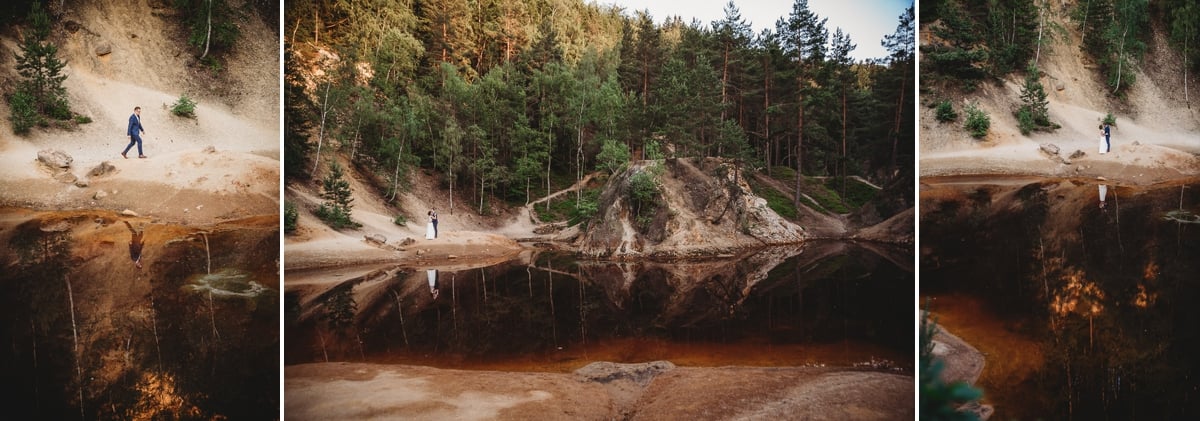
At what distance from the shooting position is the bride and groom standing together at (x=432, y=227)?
5.10 m

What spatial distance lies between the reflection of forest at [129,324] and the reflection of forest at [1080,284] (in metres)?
6.04

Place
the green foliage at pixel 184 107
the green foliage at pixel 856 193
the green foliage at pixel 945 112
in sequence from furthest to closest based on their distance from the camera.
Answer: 1. the green foliage at pixel 856 193
2. the green foliage at pixel 945 112
3. the green foliage at pixel 184 107

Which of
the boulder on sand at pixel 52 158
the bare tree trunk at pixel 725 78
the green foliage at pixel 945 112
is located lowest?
the boulder on sand at pixel 52 158

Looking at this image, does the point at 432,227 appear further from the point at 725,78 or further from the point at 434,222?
the point at 725,78

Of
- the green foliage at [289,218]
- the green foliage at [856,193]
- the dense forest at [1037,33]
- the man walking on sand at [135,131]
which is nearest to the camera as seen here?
the man walking on sand at [135,131]

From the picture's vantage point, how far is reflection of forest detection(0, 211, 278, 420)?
4.23 meters

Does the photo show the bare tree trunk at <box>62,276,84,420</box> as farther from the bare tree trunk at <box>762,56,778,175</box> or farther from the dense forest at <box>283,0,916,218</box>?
the bare tree trunk at <box>762,56,778,175</box>

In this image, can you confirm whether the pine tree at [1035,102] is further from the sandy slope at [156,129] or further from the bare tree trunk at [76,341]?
the bare tree trunk at [76,341]

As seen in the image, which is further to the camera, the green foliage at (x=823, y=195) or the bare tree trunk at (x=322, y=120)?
the green foliage at (x=823, y=195)

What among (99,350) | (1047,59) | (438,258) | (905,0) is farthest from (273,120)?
(1047,59)

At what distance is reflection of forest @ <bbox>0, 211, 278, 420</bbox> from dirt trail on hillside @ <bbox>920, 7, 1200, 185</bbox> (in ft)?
20.4

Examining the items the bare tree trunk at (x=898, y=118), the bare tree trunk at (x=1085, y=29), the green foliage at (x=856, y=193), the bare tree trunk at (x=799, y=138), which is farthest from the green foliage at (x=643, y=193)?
the bare tree trunk at (x=1085, y=29)

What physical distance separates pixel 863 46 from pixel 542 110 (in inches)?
130

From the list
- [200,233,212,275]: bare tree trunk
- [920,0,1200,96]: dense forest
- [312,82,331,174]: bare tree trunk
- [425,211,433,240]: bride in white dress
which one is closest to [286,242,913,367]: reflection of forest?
[425,211,433,240]: bride in white dress
